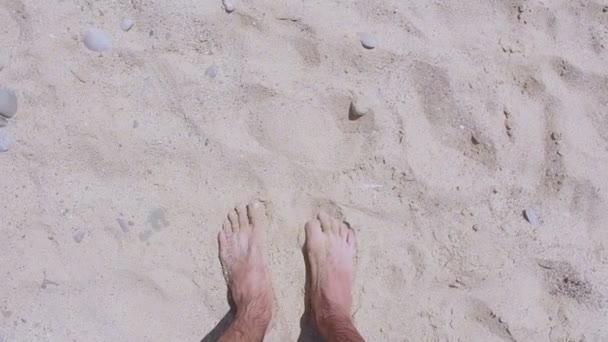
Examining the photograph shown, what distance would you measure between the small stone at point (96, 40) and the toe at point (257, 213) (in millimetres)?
683

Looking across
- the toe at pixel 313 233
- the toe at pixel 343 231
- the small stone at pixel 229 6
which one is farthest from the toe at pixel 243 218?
the small stone at pixel 229 6

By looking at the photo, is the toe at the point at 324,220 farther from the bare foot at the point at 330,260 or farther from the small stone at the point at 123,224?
the small stone at the point at 123,224

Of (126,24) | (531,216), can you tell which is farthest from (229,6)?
(531,216)

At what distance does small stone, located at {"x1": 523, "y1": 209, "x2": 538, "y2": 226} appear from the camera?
6.65 feet

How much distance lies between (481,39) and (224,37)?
86 cm

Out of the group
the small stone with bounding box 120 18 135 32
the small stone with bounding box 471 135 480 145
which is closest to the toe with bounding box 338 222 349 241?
the small stone with bounding box 471 135 480 145

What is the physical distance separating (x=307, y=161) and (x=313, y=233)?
0.24 meters

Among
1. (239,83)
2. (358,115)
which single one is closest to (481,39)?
(358,115)

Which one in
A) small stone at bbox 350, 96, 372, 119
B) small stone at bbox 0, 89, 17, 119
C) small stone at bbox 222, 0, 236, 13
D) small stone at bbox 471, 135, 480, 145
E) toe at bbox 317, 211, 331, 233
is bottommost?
toe at bbox 317, 211, 331, 233

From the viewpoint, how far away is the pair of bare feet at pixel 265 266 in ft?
6.42

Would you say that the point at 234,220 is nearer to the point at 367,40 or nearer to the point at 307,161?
the point at 307,161

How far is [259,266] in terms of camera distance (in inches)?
79.8

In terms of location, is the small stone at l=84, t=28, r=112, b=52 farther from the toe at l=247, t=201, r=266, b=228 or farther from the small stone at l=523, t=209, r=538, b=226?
the small stone at l=523, t=209, r=538, b=226

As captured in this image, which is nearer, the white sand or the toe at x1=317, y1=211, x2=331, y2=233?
the white sand
